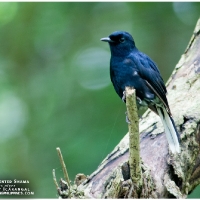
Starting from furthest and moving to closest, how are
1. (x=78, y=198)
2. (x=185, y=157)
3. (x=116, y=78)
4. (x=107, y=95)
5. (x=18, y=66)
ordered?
(x=18, y=66)
(x=107, y=95)
(x=116, y=78)
(x=185, y=157)
(x=78, y=198)

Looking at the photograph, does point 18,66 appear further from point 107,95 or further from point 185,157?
point 185,157

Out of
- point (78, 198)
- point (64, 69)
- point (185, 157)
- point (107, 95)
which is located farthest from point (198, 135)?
point (64, 69)

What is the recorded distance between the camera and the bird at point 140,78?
466cm

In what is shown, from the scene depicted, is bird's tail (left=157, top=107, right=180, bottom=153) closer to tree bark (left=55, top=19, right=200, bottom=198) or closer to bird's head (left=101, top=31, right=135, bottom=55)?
tree bark (left=55, top=19, right=200, bottom=198)

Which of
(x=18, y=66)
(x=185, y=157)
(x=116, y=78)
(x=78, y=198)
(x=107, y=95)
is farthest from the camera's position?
(x=18, y=66)

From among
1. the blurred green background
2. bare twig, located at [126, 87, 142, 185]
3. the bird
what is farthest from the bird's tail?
the blurred green background

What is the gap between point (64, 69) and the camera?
26.2ft

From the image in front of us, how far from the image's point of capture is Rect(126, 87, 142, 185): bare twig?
342 centimetres

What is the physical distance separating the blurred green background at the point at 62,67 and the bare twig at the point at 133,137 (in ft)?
8.68

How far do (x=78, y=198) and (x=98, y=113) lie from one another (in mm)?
3203

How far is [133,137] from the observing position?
350 centimetres

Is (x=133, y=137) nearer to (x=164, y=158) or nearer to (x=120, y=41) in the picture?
(x=164, y=158)

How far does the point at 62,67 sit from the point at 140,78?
347 centimetres

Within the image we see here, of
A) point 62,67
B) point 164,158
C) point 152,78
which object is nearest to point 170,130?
point 164,158
